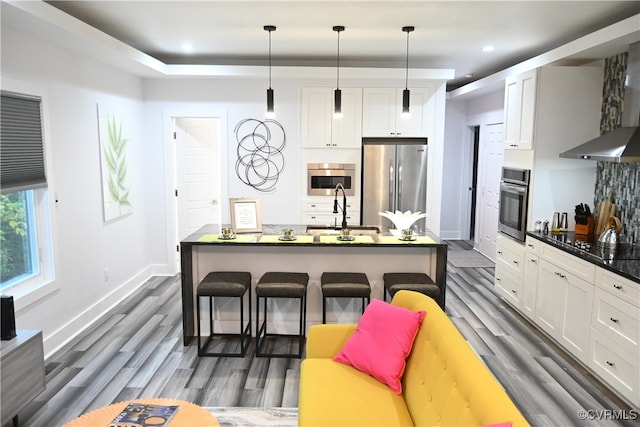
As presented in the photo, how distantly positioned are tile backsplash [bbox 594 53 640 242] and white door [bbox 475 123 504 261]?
7.32ft

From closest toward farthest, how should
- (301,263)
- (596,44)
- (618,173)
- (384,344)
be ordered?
(384,344)
(596,44)
(301,263)
(618,173)

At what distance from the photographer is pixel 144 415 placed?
84.4 inches

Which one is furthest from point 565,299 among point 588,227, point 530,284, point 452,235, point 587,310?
point 452,235

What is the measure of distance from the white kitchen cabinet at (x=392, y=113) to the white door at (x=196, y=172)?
1.98 metres

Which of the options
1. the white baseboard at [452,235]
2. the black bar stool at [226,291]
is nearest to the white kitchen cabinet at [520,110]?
the black bar stool at [226,291]

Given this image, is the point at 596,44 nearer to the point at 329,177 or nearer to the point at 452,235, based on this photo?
the point at 329,177

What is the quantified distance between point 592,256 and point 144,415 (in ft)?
10.5

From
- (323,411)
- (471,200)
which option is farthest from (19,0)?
(471,200)

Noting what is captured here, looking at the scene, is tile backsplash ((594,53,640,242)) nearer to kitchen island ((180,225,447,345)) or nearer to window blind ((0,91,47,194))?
kitchen island ((180,225,447,345))

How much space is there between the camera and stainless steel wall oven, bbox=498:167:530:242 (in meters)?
4.60

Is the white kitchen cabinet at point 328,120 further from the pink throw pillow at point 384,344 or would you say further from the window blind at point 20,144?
the pink throw pillow at point 384,344

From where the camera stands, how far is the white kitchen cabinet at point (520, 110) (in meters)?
4.48

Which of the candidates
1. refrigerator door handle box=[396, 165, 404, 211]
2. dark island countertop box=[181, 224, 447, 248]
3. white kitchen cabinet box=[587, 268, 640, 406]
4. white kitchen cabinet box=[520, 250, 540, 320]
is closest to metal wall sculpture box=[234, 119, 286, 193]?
refrigerator door handle box=[396, 165, 404, 211]

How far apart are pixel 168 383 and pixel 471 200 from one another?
6347mm
